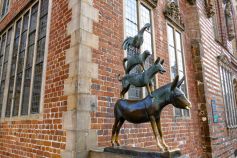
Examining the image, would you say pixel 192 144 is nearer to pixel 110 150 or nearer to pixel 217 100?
pixel 217 100

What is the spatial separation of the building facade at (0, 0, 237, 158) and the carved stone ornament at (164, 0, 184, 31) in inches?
1.4

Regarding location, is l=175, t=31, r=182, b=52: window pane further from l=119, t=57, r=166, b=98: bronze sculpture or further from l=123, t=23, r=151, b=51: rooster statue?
l=119, t=57, r=166, b=98: bronze sculpture

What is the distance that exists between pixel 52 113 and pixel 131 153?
208cm

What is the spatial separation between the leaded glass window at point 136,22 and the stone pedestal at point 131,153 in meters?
1.98

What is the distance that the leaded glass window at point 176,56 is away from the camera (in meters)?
6.96

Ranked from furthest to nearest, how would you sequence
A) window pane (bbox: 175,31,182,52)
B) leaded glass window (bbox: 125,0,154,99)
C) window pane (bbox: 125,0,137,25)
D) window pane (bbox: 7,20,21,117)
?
window pane (bbox: 175,31,182,52) < window pane (bbox: 7,20,21,117) < window pane (bbox: 125,0,137,25) < leaded glass window (bbox: 125,0,154,99)

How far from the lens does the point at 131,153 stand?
2.68 m

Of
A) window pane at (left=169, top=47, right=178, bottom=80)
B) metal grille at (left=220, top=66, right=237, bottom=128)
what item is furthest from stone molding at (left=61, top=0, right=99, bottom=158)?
metal grille at (left=220, top=66, right=237, bottom=128)

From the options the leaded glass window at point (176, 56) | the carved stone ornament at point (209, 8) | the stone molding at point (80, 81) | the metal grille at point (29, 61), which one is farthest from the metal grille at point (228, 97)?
the metal grille at point (29, 61)

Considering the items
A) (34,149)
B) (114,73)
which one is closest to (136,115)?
(114,73)

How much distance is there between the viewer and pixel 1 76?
23.4 ft

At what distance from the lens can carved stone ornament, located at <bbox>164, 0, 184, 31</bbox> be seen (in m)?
7.21

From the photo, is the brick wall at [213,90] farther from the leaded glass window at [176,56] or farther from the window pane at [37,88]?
the window pane at [37,88]

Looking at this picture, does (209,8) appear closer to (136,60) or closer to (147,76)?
(136,60)
